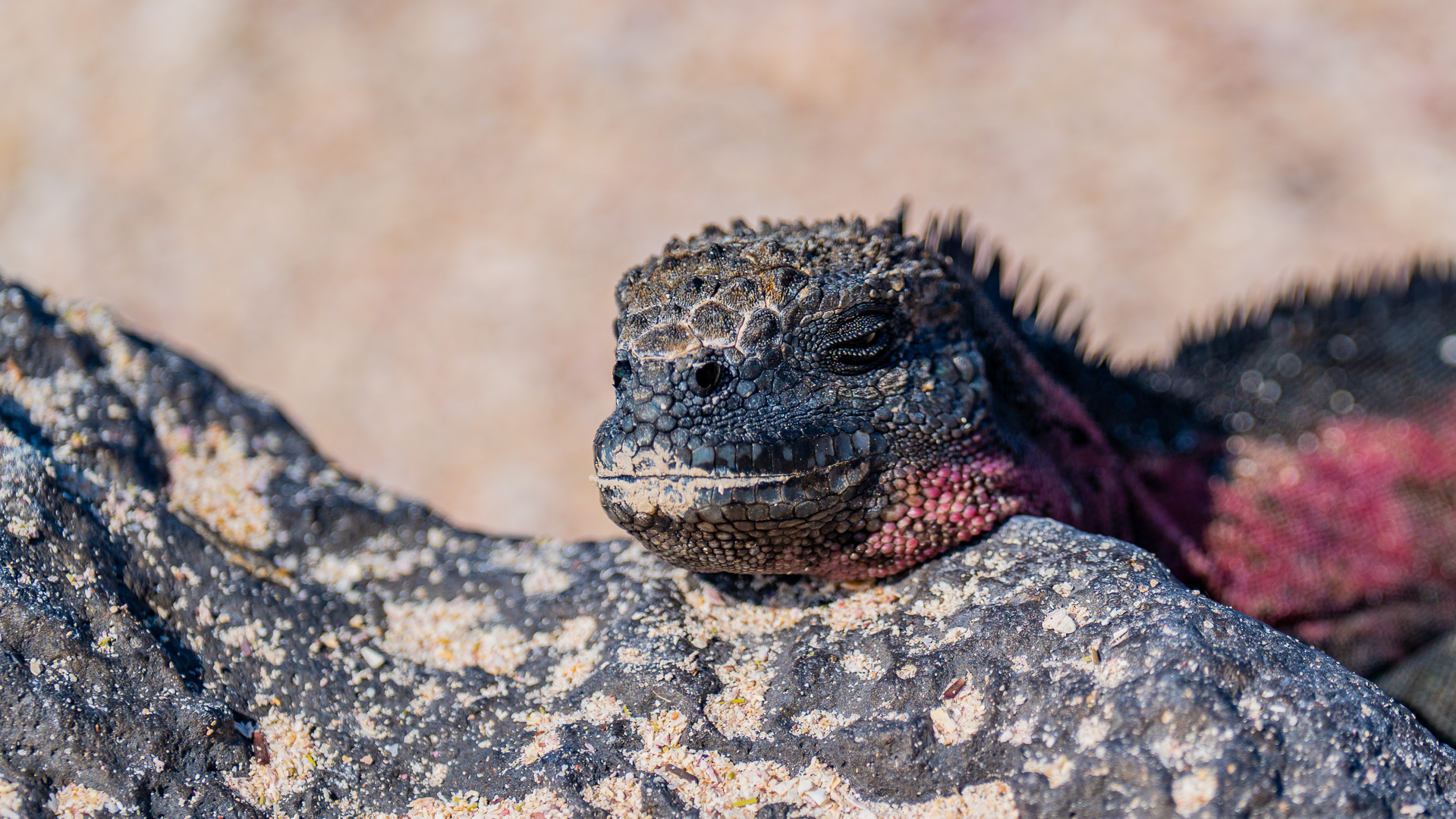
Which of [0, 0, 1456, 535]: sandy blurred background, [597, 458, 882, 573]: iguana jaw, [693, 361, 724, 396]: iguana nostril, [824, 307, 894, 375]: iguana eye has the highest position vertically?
[0, 0, 1456, 535]: sandy blurred background

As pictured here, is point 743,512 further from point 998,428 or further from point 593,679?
point 998,428

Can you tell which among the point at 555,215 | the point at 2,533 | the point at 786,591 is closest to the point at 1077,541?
the point at 786,591

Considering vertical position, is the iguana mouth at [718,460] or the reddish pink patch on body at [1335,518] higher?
the reddish pink patch on body at [1335,518]

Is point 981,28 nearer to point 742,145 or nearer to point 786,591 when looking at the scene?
point 742,145

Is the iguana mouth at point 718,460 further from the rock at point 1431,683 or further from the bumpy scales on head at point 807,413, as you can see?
the rock at point 1431,683

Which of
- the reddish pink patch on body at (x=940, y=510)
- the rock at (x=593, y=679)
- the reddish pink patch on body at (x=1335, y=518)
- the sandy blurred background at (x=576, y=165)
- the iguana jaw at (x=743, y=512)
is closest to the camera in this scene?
the rock at (x=593, y=679)

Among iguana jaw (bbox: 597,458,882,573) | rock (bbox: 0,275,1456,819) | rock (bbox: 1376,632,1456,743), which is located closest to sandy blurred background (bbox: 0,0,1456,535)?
rock (bbox: 1376,632,1456,743)

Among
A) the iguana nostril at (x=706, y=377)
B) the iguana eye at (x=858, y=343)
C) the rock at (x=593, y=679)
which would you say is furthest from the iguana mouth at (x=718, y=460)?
the rock at (x=593, y=679)

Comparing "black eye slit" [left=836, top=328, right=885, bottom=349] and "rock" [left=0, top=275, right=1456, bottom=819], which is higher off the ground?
"black eye slit" [left=836, top=328, right=885, bottom=349]

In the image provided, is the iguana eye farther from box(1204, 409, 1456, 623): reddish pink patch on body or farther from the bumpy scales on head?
box(1204, 409, 1456, 623): reddish pink patch on body
